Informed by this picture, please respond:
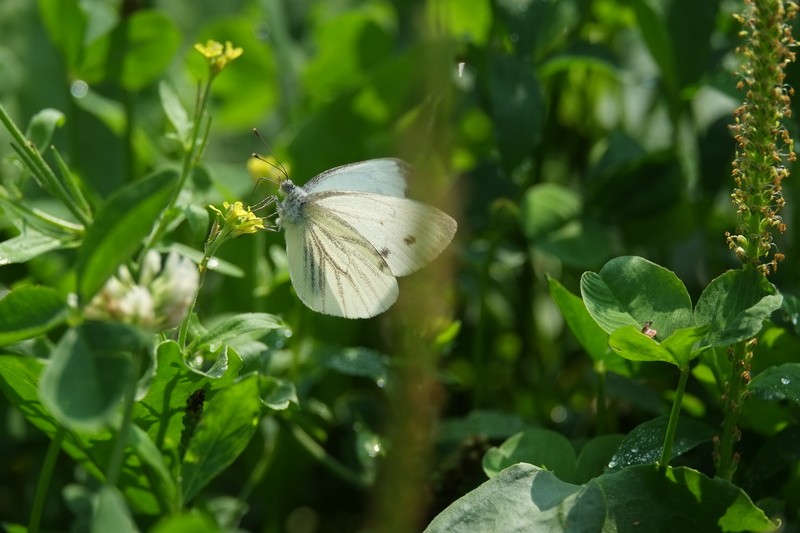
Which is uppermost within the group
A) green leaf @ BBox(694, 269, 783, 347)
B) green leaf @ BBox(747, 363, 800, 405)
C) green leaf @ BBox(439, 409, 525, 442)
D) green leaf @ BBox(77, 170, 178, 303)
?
green leaf @ BBox(77, 170, 178, 303)

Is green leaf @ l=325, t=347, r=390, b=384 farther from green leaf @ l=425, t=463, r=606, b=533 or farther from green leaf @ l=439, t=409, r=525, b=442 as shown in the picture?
green leaf @ l=425, t=463, r=606, b=533

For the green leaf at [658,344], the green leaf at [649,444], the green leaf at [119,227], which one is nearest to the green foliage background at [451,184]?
the green leaf at [649,444]

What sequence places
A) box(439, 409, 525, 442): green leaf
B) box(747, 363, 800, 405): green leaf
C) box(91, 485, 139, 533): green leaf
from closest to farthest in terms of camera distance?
box(91, 485, 139, 533): green leaf < box(747, 363, 800, 405): green leaf < box(439, 409, 525, 442): green leaf

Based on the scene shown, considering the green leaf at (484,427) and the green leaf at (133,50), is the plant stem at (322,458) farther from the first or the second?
the green leaf at (133,50)

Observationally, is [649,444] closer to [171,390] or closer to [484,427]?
[484,427]

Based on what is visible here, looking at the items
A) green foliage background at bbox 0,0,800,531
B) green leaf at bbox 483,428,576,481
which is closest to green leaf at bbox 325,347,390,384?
green foliage background at bbox 0,0,800,531

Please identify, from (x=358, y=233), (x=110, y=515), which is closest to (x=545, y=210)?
(x=358, y=233)

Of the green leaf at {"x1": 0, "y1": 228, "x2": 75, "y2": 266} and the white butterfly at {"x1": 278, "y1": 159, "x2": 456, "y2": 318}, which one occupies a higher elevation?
the green leaf at {"x1": 0, "y1": 228, "x2": 75, "y2": 266}

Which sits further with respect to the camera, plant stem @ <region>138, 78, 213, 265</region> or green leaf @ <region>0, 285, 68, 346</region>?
plant stem @ <region>138, 78, 213, 265</region>
